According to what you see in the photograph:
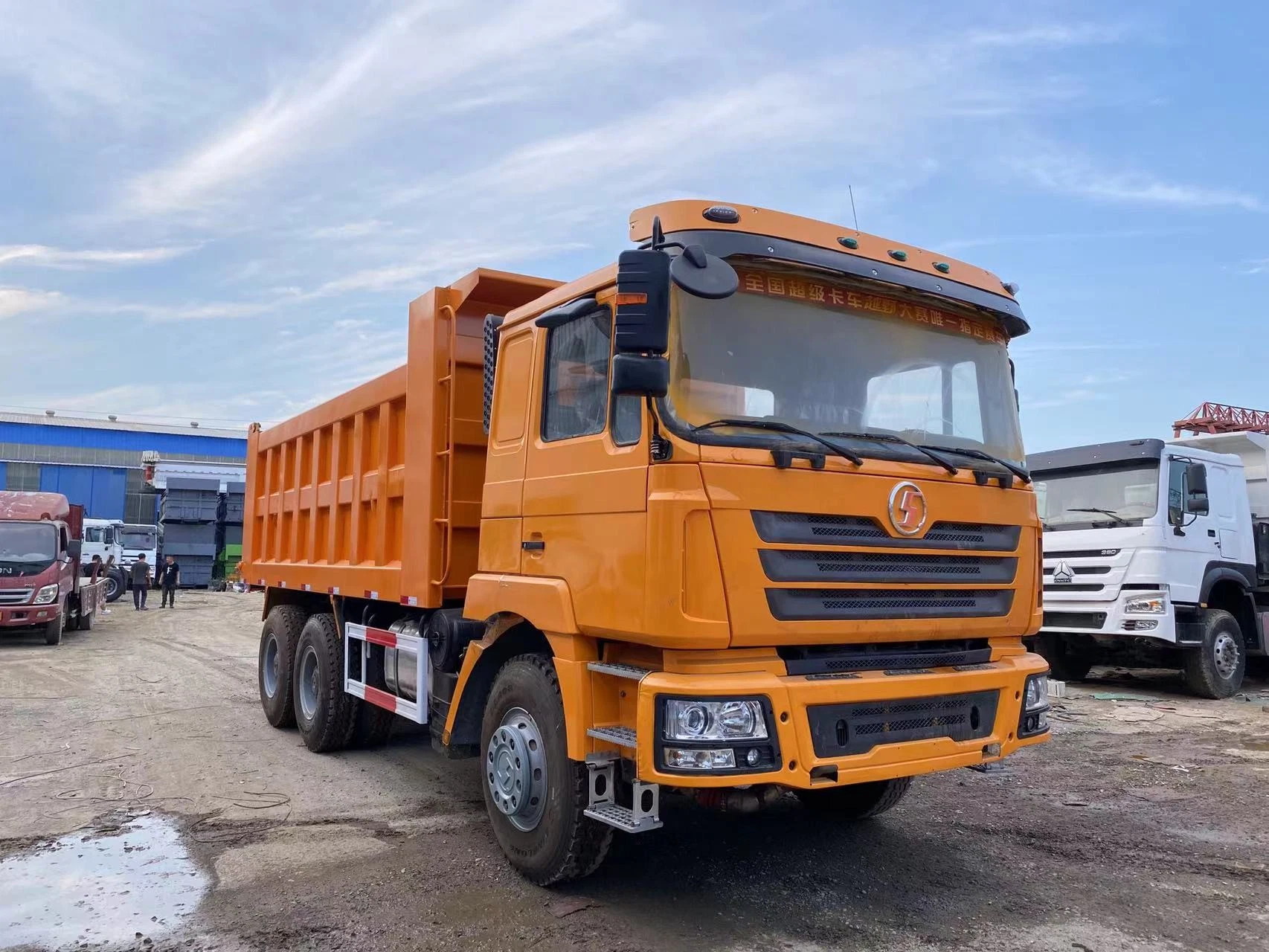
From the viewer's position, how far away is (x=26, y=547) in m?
16.7

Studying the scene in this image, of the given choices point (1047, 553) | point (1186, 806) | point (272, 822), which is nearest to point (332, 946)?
point (272, 822)

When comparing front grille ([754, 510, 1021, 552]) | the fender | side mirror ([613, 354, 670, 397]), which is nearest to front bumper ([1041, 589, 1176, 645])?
the fender

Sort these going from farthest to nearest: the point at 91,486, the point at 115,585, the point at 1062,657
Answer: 1. the point at 91,486
2. the point at 115,585
3. the point at 1062,657

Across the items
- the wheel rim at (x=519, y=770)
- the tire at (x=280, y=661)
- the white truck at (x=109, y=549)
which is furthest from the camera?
the white truck at (x=109, y=549)

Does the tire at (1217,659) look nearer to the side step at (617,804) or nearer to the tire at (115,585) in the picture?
the side step at (617,804)

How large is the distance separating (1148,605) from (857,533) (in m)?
7.87

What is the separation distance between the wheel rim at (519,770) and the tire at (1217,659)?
9147 mm

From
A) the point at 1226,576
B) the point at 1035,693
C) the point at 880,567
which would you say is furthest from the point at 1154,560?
the point at 880,567

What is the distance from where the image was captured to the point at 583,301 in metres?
4.37

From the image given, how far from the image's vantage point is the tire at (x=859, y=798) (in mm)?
5398

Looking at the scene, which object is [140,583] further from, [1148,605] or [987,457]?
[987,457]

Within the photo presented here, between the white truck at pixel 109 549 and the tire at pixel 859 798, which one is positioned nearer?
the tire at pixel 859 798

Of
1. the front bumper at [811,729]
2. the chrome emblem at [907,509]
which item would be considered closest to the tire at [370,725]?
the front bumper at [811,729]

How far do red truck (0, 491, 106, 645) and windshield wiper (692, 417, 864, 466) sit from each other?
16662mm
